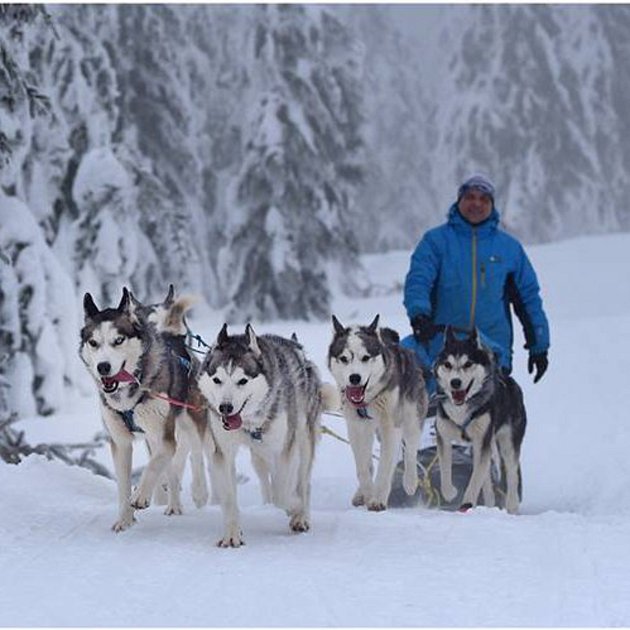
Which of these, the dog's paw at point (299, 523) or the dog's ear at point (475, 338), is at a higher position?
the dog's ear at point (475, 338)

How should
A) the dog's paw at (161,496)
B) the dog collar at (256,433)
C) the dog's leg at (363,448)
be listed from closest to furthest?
the dog collar at (256,433) < the dog's leg at (363,448) < the dog's paw at (161,496)

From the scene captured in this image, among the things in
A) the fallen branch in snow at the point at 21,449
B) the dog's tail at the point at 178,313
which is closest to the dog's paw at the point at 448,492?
the dog's tail at the point at 178,313

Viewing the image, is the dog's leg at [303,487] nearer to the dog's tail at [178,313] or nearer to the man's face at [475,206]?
the dog's tail at [178,313]

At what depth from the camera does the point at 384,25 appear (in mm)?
45531

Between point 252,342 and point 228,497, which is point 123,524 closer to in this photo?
point 228,497

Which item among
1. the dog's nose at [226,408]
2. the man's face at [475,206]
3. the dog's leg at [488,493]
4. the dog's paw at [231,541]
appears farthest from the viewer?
the dog's leg at [488,493]

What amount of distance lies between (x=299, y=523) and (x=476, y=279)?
2.35 m

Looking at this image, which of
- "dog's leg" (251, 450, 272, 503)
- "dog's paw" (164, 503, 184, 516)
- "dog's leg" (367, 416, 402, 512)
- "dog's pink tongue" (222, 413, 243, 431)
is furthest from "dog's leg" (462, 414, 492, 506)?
"dog's pink tongue" (222, 413, 243, 431)

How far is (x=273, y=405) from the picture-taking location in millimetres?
5062

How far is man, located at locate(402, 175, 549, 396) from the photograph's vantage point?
22.5 feet

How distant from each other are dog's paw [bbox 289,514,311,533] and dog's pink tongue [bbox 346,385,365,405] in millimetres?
880

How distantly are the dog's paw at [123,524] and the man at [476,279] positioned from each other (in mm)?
2303

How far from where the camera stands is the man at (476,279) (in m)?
6.86

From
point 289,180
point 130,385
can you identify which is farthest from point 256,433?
point 289,180
